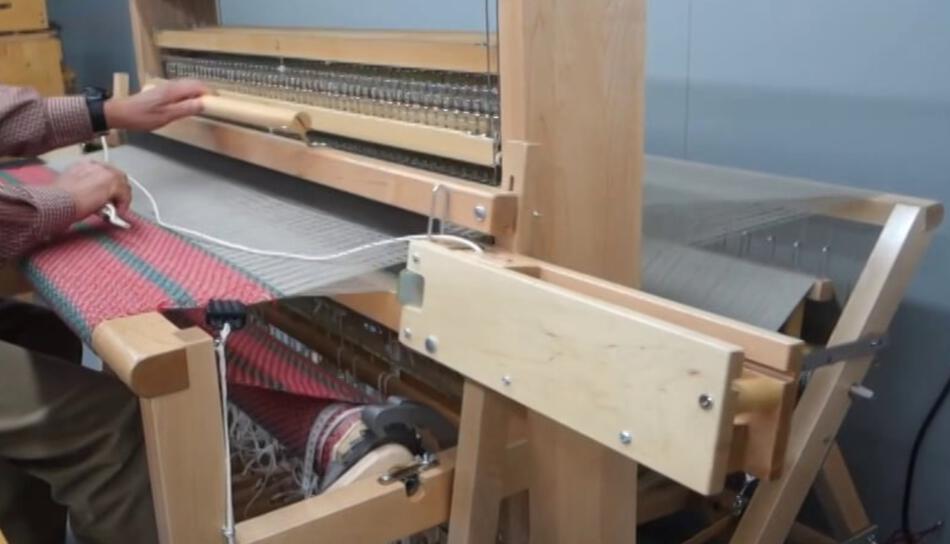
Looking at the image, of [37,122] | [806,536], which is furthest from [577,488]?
[37,122]

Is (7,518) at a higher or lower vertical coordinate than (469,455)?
lower

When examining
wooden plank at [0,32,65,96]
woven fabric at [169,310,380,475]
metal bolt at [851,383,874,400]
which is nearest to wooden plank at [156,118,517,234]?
woven fabric at [169,310,380,475]

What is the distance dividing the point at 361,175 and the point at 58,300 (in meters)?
0.37

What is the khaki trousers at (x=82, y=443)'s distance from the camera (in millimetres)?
1091

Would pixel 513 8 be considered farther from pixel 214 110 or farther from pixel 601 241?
pixel 214 110

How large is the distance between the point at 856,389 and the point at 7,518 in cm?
126

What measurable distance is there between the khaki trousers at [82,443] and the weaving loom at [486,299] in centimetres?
15

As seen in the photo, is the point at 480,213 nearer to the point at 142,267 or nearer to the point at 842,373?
the point at 142,267

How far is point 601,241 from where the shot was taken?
35.9 inches

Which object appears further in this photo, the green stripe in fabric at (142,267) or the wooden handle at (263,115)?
the wooden handle at (263,115)

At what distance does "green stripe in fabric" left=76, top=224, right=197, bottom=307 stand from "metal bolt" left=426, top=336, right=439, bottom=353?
0.81 ft

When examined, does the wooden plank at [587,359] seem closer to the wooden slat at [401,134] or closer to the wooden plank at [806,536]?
the wooden slat at [401,134]

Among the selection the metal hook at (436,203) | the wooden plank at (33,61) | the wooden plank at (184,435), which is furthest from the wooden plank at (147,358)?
the wooden plank at (33,61)

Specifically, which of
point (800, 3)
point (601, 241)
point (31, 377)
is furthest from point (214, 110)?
point (800, 3)
